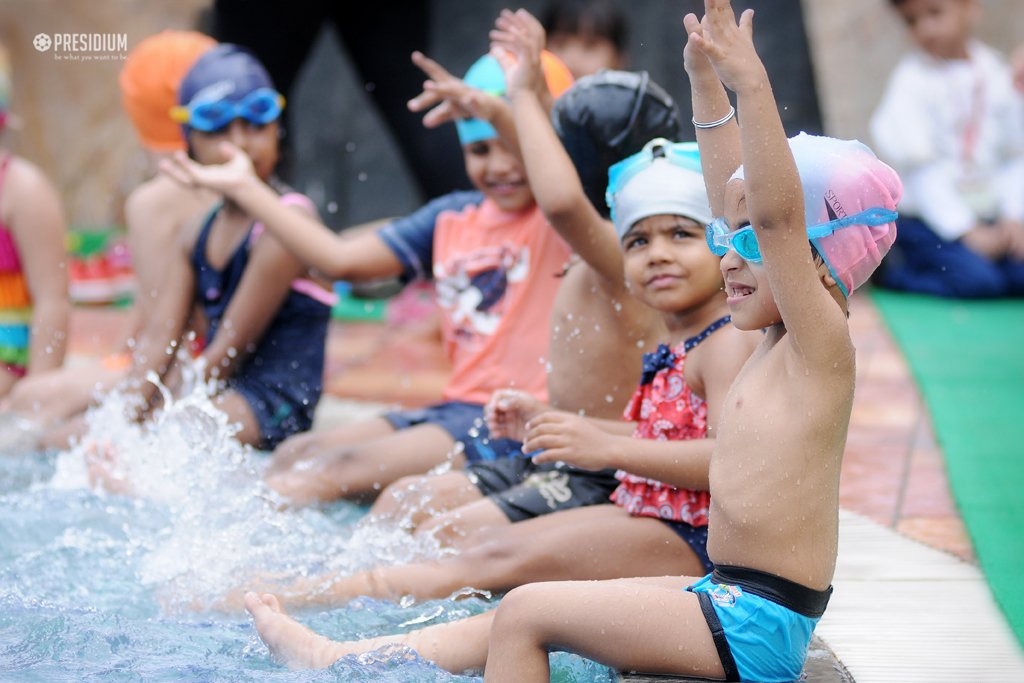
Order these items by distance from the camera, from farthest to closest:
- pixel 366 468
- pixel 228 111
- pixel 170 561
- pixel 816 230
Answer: pixel 228 111, pixel 366 468, pixel 170 561, pixel 816 230

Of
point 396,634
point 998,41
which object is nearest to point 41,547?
point 396,634

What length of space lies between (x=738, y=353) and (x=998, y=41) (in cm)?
620

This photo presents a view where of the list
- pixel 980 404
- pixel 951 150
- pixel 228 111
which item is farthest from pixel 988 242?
pixel 228 111

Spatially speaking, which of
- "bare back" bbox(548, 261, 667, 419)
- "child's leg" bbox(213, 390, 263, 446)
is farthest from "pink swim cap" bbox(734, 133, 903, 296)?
"child's leg" bbox(213, 390, 263, 446)

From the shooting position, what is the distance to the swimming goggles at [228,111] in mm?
4133

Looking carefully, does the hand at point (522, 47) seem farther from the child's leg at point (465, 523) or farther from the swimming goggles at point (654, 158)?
the child's leg at point (465, 523)

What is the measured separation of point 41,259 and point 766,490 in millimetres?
3210

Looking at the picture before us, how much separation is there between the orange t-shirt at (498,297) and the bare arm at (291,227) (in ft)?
0.73

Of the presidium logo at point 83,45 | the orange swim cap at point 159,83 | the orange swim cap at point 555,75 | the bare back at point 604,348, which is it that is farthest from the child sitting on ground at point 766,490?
the presidium logo at point 83,45

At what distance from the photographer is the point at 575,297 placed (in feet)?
10.4

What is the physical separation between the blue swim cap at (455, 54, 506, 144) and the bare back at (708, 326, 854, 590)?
1.59 m

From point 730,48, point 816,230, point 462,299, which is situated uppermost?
point 730,48

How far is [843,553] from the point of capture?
3.05 m

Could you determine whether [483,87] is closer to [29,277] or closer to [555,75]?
[555,75]
